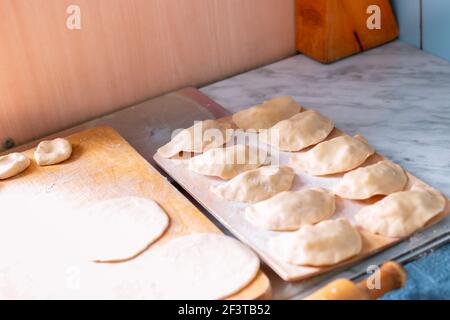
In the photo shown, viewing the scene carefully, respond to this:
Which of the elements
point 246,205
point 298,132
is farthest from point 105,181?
point 298,132

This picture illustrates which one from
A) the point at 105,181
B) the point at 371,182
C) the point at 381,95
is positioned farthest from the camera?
the point at 381,95

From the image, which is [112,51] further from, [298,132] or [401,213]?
[401,213]

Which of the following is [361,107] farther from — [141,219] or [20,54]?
[20,54]

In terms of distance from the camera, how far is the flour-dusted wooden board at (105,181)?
1.15 m

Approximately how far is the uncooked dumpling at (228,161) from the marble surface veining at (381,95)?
0.26 metres

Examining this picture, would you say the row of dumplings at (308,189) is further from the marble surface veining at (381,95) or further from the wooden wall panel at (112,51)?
the wooden wall panel at (112,51)

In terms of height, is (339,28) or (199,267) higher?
(339,28)

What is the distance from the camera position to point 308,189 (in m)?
1.15

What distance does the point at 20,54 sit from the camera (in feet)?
4.44

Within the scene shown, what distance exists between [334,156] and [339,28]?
20.3 inches

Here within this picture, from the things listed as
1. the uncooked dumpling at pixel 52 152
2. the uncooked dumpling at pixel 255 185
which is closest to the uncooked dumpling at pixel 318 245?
the uncooked dumpling at pixel 255 185

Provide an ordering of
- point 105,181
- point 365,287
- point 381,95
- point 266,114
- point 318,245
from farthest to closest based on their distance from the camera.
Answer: point 381,95
point 266,114
point 105,181
point 318,245
point 365,287

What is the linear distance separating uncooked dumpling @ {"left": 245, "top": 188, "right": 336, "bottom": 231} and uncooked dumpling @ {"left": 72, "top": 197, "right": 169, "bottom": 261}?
0.53 ft
